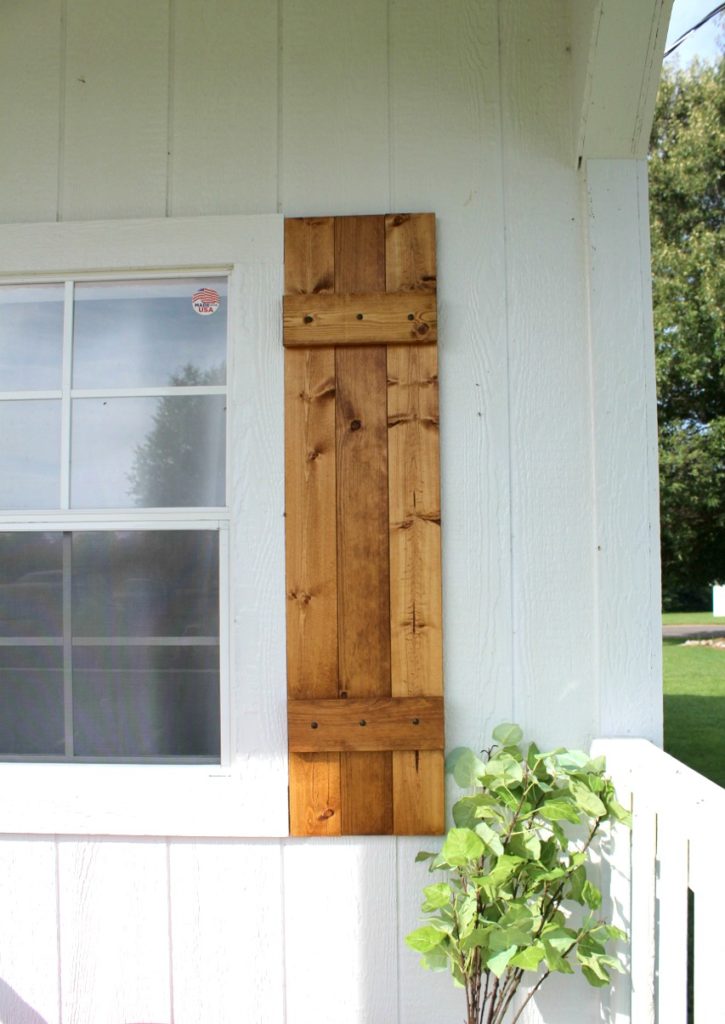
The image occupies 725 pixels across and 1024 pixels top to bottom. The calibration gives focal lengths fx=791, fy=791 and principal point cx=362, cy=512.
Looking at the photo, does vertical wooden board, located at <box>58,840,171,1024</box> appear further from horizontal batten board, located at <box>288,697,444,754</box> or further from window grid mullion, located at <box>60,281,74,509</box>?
window grid mullion, located at <box>60,281,74,509</box>

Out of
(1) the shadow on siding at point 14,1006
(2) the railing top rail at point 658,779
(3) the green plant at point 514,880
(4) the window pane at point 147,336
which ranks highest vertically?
(4) the window pane at point 147,336

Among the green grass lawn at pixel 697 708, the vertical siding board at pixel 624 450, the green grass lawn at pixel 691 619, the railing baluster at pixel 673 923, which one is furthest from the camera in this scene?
the green grass lawn at pixel 691 619

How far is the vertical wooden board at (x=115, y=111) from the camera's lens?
192 cm

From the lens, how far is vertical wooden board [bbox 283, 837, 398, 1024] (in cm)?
178

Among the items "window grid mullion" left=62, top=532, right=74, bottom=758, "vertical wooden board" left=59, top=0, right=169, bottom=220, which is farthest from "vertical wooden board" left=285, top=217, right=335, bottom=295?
"window grid mullion" left=62, top=532, right=74, bottom=758

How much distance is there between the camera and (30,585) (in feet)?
6.23

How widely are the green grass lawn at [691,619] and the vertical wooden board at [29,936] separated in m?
15.5

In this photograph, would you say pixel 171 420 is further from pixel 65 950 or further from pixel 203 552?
pixel 65 950

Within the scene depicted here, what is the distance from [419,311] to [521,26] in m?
0.74

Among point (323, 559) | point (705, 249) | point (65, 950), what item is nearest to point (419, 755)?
point (323, 559)

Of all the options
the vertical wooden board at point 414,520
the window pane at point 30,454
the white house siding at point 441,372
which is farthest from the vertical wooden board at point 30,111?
the vertical wooden board at point 414,520

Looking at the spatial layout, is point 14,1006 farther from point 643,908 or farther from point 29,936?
point 643,908

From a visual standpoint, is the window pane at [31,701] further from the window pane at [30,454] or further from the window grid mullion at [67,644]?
the window pane at [30,454]

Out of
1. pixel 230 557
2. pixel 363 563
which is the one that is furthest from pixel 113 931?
pixel 363 563
